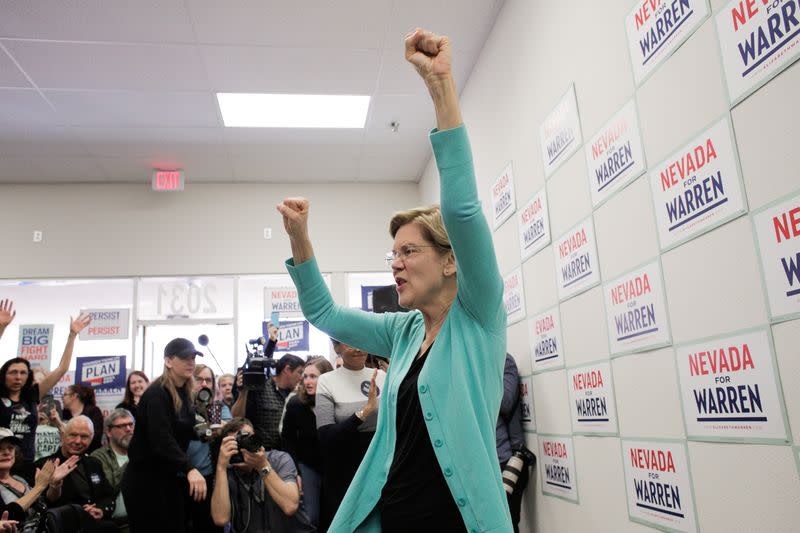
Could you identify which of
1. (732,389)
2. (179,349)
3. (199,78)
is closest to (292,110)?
(199,78)

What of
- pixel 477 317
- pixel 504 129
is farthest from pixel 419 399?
pixel 504 129

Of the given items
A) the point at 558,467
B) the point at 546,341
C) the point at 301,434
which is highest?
the point at 546,341

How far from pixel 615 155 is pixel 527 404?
166 centimetres

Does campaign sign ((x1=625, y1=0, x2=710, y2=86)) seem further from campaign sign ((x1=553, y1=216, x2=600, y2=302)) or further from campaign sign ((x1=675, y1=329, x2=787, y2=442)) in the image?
campaign sign ((x1=675, y1=329, x2=787, y2=442))

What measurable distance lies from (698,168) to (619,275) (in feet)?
2.13

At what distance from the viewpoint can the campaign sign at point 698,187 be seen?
1801 millimetres

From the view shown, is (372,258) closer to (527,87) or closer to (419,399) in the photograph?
(527,87)

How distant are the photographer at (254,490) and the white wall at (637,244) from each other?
134 centimetres

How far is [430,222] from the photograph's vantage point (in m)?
1.22

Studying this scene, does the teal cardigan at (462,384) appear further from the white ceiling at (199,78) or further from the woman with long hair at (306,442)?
the white ceiling at (199,78)

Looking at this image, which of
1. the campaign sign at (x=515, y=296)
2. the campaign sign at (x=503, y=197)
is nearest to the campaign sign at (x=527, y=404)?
the campaign sign at (x=515, y=296)

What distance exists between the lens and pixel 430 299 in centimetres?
120

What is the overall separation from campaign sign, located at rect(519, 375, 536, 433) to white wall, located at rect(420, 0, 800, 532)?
0.07m

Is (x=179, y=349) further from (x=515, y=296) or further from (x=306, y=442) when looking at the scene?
(x=515, y=296)
